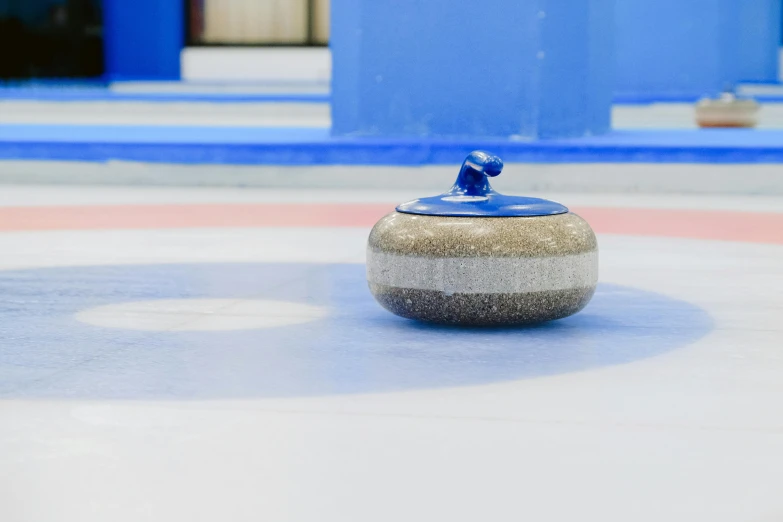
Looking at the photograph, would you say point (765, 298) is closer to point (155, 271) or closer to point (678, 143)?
point (155, 271)

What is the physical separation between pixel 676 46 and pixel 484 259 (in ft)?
42.3

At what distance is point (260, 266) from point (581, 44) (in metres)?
4.12

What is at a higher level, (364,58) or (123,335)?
(364,58)

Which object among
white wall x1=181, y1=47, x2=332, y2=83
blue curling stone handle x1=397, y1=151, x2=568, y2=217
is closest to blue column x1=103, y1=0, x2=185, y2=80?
white wall x1=181, y1=47, x2=332, y2=83

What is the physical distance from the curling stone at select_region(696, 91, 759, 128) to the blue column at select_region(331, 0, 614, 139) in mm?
2413

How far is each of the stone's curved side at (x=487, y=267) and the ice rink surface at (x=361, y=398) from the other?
0.08 metres

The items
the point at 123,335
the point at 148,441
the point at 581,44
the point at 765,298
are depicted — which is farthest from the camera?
the point at 581,44

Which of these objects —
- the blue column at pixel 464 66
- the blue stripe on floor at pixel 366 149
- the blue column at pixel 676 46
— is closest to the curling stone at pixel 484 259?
the blue stripe on floor at pixel 366 149

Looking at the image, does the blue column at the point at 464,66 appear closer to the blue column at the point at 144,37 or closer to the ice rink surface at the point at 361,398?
the ice rink surface at the point at 361,398

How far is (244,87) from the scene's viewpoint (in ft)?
57.4

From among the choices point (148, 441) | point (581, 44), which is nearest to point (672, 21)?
point (581, 44)

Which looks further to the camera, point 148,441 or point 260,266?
point 260,266

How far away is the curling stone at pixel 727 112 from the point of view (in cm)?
962

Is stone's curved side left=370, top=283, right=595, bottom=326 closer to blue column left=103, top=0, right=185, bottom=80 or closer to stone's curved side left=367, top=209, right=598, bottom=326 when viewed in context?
stone's curved side left=367, top=209, right=598, bottom=326
